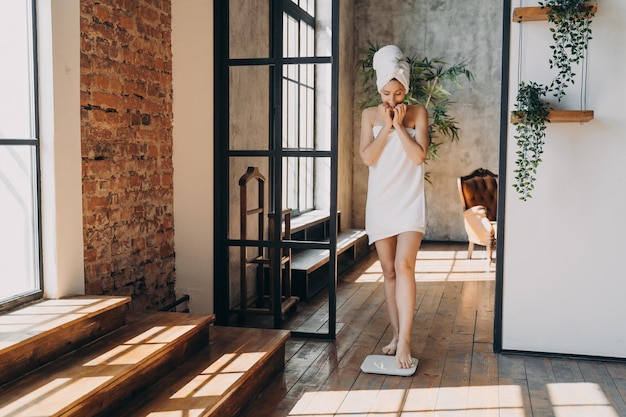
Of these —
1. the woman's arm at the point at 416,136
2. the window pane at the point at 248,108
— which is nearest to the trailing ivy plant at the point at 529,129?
the woman's arm at the point at 416,136

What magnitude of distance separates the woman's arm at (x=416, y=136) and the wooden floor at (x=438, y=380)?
50.5 inches

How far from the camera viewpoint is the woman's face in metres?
4.11

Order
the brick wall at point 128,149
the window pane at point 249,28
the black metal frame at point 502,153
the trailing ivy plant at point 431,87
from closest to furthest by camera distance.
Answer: the brick wall at point 128,149 < the black metal frame at point 502,153 < the window pane at point 249,28 < the trailing ivy plant at point 431,87

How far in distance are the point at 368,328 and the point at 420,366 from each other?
981mm

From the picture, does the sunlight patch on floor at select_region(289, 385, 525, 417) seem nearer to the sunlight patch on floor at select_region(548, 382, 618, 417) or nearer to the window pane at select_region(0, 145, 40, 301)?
the sunlight patch on floor at select_region(548, 382, 618, 417)

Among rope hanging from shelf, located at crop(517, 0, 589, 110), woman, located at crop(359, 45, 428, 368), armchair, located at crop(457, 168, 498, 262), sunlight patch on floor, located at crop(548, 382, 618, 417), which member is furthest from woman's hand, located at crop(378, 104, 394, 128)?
armchair, located at crop(457, 168, 498, 262)

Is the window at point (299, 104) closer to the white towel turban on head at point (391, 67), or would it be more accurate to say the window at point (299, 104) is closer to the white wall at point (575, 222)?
the white towel turban on head at point (391, 67)

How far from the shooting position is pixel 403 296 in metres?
4.15

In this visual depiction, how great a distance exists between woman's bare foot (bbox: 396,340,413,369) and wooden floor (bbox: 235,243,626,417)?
3.2 inches

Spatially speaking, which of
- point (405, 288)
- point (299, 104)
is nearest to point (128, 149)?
point (405, 288)

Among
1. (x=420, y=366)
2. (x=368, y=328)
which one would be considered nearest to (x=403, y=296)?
(x=420, y=366)

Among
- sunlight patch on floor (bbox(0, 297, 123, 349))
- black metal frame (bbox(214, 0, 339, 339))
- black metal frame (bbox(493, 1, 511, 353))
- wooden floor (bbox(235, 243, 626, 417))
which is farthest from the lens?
black metal frame (bbox(214, 0, 339, 339))

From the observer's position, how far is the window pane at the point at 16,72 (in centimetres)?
339

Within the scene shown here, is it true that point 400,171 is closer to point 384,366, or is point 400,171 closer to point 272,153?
point 272,153
